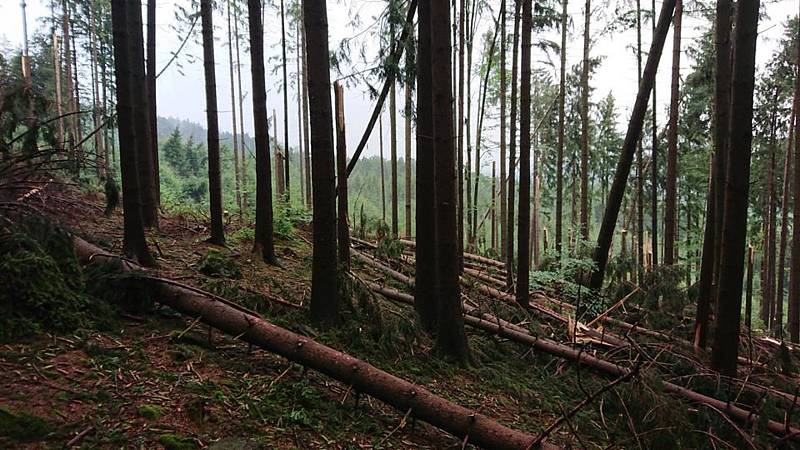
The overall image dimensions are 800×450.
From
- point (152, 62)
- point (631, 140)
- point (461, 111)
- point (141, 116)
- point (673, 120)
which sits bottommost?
point (631, 140)

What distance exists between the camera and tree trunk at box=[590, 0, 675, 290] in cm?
798

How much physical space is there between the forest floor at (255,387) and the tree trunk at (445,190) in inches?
13.9

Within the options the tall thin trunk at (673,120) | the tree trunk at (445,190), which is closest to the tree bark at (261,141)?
the tree trunk at (445,190)

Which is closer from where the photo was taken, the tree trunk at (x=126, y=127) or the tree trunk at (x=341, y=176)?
the tree trunk at (x=126, y=127)

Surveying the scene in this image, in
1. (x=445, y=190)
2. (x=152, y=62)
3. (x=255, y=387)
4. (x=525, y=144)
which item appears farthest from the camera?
(x=152, y=62)

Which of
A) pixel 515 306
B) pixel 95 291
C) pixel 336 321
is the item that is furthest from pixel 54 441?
pixel 515 306

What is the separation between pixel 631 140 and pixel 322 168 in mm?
6599

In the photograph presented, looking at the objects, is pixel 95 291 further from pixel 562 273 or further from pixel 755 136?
pixel 755 136

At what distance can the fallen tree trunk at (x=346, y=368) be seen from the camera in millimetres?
3275

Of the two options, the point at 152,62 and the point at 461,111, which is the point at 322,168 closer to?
the point at 461,111

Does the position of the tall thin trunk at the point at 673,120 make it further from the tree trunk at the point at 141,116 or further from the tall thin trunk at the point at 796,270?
the tree trunk at the point at 141,116

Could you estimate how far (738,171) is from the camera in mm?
4543

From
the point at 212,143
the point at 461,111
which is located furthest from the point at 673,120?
the point at 212,143

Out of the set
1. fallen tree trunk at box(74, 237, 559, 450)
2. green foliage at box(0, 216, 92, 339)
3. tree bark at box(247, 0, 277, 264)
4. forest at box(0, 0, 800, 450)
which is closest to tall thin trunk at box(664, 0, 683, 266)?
forest at box(0, 0, 800, 450)
